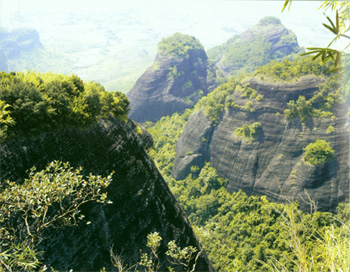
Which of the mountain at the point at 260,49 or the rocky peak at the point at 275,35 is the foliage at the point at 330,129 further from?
the rocky peak at the point at 275,35

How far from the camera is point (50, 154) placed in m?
6.20

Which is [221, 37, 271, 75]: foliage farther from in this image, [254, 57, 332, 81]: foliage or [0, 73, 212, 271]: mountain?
[0, 73, 212, 271]: mountain

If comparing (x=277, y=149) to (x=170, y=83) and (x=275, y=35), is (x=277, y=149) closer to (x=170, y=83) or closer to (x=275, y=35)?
(x=170, y=83)

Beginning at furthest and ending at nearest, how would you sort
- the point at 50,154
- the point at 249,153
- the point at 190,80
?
the point at 190,80
the point at 249,153
the point at 50,154

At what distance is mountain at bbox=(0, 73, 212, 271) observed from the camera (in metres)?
5.78

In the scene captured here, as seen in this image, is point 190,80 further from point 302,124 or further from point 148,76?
point 302,124

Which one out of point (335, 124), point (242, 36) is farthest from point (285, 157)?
point (242, 36)

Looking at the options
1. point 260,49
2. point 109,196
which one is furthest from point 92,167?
point 260,49

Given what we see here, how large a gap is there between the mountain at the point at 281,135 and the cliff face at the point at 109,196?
25.3 metres

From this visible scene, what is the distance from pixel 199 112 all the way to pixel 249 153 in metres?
12.5

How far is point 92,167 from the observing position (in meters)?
7.04

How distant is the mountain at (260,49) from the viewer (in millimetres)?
107688

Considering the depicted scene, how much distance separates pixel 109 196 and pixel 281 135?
1193 inches

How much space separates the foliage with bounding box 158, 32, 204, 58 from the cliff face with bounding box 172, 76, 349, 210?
47.4 meters
